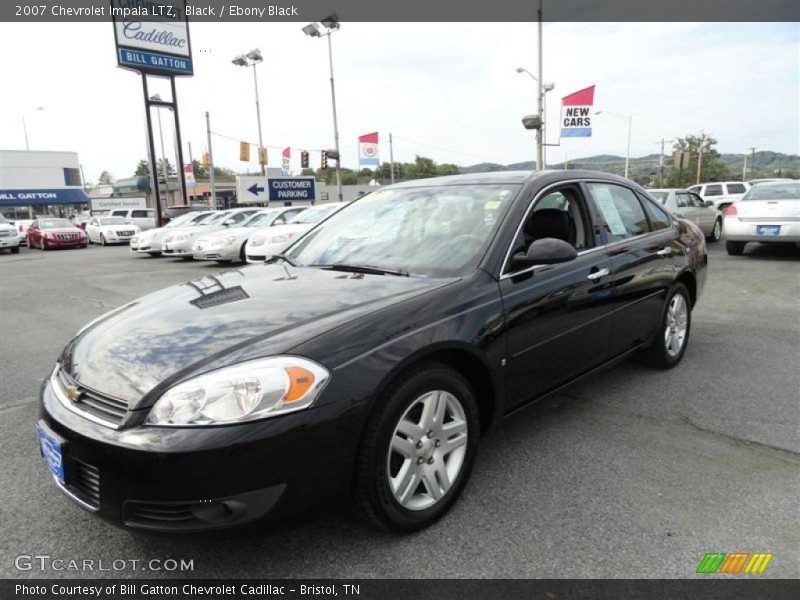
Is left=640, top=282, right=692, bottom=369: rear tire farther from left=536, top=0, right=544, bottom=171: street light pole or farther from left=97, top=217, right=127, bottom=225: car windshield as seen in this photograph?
left=97, top=217, right=127, bottom=225: car windshield

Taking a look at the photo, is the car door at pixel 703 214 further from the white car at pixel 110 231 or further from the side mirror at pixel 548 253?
the white car at pixel 110 231

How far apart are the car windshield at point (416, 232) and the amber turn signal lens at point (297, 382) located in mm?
1000

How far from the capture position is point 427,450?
7.89 ft

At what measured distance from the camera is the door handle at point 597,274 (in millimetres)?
3331

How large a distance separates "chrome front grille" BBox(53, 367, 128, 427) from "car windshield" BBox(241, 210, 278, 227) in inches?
492

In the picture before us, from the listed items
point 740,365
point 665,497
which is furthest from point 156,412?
point 740,365

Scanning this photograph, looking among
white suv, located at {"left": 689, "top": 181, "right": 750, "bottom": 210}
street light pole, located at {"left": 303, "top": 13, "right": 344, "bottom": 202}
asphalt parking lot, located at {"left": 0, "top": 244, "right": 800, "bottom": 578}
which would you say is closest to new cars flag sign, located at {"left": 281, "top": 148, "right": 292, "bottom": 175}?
street light pole, located at {"left": 303, "top": 13, "right": 344, "bottom": 202}

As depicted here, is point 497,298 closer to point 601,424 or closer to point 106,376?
point 601,424

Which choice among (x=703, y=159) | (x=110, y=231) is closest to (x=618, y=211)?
(x=110, y=231)

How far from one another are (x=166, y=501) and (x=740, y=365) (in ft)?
14.8

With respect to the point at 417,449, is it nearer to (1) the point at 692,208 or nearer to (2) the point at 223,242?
(2) the point at 223,242

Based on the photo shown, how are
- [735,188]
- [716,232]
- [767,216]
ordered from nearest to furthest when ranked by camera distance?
[767,216] < [716,232] < [735,188]

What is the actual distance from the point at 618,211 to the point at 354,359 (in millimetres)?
2628

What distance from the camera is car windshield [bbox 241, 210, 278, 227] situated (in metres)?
14.5
